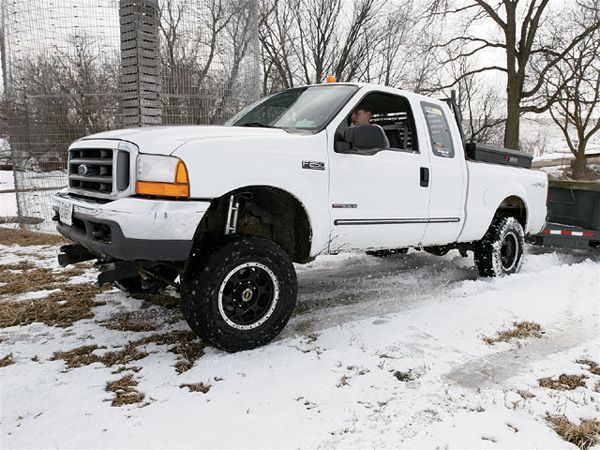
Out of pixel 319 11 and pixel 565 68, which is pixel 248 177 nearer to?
pixel 319 11

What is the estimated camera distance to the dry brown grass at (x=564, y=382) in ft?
9.34

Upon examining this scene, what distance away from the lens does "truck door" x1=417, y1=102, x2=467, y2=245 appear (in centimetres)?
463

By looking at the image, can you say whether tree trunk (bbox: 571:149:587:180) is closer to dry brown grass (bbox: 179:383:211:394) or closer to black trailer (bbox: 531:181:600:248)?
black trailer (bbox: 531:181:600:248)

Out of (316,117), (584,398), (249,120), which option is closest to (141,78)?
(249,120)

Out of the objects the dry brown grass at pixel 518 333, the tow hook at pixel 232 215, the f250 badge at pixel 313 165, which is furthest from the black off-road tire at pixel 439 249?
the tow hook at pixel 232 215

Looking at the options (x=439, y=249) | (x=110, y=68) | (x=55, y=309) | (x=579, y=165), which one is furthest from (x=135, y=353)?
(x=579, y=165)

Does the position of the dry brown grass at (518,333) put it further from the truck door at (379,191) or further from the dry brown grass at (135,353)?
the dry brown grass at (135,353)

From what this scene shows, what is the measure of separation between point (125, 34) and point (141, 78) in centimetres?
72

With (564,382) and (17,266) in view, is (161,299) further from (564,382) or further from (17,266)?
(564,382)

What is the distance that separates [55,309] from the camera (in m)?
4.20

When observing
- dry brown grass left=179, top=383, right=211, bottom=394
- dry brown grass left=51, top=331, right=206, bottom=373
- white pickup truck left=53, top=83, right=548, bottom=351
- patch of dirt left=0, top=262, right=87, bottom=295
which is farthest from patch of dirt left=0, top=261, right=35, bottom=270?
dry brown grass left=179, top=383, right=211, bottom=394

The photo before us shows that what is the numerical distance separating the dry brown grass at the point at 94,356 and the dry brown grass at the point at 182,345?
0.19m

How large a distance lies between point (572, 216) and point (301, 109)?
5.05m

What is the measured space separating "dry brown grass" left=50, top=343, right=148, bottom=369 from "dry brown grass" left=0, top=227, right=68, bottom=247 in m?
4.81
